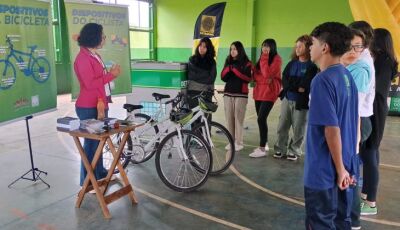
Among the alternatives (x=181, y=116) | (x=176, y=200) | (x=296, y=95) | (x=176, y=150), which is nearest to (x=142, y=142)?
(x=176, y=150)

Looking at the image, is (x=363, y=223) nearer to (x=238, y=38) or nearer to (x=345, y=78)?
(x=345, y=78)

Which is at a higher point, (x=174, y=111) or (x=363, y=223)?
(x=174, y=111)

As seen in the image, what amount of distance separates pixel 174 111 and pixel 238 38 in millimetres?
11374

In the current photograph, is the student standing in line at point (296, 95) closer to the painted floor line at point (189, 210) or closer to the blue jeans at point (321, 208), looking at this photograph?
the painted floor line at point (189, 210)

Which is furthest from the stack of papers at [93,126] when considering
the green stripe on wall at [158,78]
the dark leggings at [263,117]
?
the dark leggings at [263,117]

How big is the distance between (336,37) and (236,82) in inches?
118

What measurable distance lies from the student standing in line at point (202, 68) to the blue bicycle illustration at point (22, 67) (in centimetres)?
188

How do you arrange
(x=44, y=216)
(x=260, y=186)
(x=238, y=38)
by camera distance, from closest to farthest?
(x=44, y=216) < (x=260, y=186) < (x=238, y=38)

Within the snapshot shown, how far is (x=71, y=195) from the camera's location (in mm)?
3412

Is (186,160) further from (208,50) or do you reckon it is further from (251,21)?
(251,21)

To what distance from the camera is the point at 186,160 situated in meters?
3.52

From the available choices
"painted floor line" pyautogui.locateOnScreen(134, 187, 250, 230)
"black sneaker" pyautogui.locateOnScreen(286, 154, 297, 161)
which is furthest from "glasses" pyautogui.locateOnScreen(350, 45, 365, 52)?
"black sneaker" pyautogui.locateOnScreen(286, 154, 297, 161)

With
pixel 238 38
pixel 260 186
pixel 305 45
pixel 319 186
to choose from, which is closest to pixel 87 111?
pixel 260 186

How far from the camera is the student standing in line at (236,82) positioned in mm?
4645
